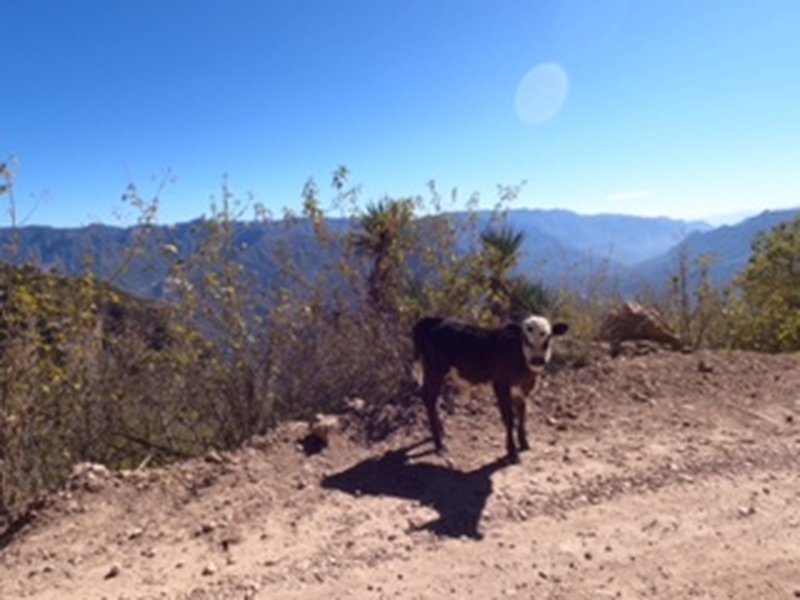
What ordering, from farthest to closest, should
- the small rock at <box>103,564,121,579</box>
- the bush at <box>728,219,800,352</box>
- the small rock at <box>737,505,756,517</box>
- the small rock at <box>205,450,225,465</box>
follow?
the bush at <box>728,219,800,352</box> < the small rock at <box>205,450,225,465</box> < the small rock at <box>737,505,756,517</box> < the small rock at <box>103,564,121,579</box>

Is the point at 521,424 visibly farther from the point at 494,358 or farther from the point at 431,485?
the point at 431,485

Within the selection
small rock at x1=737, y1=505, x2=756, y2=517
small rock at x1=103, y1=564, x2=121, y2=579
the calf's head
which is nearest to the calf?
the calf's head

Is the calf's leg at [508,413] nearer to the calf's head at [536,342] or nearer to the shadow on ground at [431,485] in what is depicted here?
the shadow on ground at [431,485]

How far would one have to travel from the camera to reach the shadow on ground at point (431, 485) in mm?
5371

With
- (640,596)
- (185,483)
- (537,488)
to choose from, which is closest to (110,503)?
(185,483)

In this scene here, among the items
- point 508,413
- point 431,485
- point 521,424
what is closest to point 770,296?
point 521,424

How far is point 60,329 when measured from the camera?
27.1 feet

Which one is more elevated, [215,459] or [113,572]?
[215,459]

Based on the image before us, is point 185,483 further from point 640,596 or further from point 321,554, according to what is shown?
point 640,596

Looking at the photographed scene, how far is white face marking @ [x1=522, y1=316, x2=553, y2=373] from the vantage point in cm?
668

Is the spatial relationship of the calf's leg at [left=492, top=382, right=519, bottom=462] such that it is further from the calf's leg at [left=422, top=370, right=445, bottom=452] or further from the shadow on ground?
the calf's leg at [left=422, top=370, right=445, bottom=452]

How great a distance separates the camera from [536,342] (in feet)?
22.0

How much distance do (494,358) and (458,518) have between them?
2076mm

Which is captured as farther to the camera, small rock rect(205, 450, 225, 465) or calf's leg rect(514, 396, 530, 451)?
calf's leg rect(514, 396, 530, 451)
